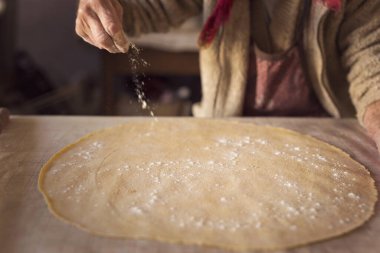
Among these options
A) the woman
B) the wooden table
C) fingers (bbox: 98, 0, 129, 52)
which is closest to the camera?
the wooden table

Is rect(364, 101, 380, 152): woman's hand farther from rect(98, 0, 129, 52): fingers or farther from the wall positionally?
the wall

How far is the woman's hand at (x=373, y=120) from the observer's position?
43.4 inches

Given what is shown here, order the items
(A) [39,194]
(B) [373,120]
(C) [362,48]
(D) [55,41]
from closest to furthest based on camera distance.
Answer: (A) [39,194]
(B) [373,120]
(C) [362,48]
(D) [55,41]

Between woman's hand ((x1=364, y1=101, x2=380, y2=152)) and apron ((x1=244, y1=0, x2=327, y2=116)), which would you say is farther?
apron ((x1=244, y1=0, x2=327, y2=116))

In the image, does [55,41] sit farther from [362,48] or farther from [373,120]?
[373,120]

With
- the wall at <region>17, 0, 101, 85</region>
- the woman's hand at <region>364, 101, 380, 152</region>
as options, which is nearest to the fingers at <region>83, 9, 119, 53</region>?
the woman's hand at <region>364, 101, 380, 152</region>

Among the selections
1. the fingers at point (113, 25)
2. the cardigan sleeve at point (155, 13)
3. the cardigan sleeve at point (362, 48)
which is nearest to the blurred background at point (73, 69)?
the cardigan sleeve at point (155, 13)

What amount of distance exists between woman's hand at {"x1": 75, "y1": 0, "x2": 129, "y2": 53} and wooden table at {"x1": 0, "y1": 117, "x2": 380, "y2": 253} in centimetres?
26

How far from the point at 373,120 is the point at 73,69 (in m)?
2.40

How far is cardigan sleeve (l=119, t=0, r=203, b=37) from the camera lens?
1222 millimetres

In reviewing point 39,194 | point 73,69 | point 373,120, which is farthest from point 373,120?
point 73,69

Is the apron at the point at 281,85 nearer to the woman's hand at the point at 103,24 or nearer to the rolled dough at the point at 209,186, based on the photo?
the rolled dough at the point at 209,186

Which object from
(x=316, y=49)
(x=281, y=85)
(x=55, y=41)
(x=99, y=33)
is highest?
(x=99, y=33)

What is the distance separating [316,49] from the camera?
1.26 m
